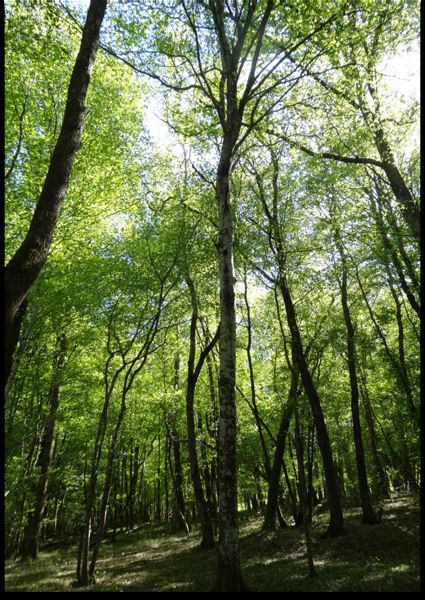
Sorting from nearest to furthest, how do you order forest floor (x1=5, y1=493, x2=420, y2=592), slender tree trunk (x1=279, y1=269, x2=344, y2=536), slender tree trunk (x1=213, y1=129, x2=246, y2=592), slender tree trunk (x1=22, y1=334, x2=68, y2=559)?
slender tree trunk (x1=213, y1=129, x2=246, y2=592) < forest floor (x1=5, y1=493, x2=420, y2=592) < slender tree trunk (x1=279, y1=269, x2=344, y2=536) < slender tree trunk (x1=22, y1=334, x2=68, y2=559)

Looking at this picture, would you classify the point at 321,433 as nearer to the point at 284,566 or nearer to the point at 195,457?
the point at 284,566

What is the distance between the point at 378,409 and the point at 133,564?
2378cm

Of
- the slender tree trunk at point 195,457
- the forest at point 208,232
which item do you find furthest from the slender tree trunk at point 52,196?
the slender tree trunk at point 195,457

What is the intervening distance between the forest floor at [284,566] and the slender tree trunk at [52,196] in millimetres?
7970

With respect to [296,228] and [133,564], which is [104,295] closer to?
Result: [296,228]

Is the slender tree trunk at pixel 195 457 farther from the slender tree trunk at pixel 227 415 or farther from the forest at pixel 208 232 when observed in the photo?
the slender tree trunk at pixel 227 415

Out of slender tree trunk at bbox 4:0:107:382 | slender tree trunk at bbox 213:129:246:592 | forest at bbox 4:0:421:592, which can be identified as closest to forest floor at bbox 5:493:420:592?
forest at bbox 4:0:421:592

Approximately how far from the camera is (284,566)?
1088cm

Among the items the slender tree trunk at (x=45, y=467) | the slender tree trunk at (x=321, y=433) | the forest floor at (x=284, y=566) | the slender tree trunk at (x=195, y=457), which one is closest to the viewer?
the forest floor at (x=284, y=566)

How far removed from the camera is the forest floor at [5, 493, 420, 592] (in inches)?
330

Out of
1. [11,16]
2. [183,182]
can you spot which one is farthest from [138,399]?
[11,16]

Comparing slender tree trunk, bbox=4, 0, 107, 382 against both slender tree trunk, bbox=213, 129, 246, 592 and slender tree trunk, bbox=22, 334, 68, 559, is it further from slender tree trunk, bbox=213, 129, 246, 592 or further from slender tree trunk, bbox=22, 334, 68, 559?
slender tree trunk, bbox=22, 334, 68, 559

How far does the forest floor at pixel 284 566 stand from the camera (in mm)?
8391

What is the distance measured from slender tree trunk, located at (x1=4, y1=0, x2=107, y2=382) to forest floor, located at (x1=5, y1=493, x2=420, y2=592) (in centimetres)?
797
